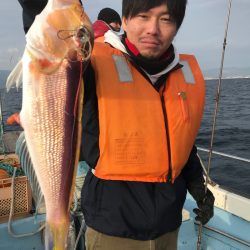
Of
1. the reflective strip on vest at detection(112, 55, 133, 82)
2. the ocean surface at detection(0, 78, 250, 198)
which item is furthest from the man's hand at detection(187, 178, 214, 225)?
the ocean surface at detection(0, 78, 250, 198)

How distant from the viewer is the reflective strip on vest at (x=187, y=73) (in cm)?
296

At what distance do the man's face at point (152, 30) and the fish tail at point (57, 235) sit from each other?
126 centimetres

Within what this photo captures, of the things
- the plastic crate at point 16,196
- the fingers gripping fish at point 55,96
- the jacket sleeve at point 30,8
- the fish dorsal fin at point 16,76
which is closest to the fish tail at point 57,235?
the fingers gripping fish at point 55,96

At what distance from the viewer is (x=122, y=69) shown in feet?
8.38

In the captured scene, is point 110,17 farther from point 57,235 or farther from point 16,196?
point 57,235

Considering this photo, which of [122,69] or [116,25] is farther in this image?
[116,25]

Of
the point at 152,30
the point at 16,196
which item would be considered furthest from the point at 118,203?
the point at 16,196

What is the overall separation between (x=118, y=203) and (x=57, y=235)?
557 millimetres

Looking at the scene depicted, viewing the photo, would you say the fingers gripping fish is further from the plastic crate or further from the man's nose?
the plastic crate

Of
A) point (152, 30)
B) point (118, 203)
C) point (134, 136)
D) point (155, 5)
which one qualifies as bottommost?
point (118, 203)

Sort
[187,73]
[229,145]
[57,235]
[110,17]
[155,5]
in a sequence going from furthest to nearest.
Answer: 1. [229,145]
2. [110,17]
3. [187,73]
4. [155,5]
5. [57,235]

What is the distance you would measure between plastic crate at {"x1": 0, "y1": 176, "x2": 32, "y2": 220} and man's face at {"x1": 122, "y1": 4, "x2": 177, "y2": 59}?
270 cm

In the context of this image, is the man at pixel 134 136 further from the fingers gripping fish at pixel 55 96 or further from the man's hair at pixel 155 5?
the fingers gripping fish at pixel 55 96

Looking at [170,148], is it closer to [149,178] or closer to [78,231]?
[149,178]
